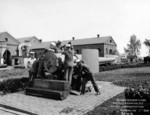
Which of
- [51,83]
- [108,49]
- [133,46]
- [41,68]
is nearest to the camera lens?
[51,83]

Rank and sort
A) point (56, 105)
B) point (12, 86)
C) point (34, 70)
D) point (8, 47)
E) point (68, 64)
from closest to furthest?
point (56, 105) → point (68, 64) → point (12, 86) → point (34, 70) → point (8, 47)

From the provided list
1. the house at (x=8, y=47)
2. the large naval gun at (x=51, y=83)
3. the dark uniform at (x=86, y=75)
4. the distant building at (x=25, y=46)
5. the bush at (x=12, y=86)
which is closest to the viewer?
the large naval gun at (x=51, y=83)

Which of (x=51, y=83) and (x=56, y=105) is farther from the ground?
(x=51, y=83)

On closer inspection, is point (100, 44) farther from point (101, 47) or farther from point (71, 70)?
point (71, 70)

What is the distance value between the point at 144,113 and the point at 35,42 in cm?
5202

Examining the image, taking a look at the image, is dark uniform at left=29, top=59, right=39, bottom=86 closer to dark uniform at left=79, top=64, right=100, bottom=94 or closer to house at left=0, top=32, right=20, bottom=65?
dark uniform at left=79, top=64, right=100, bottom=94

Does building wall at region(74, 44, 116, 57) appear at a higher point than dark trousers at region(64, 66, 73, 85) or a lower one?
higher

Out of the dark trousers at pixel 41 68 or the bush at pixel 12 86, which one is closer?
the dark trousers at pixel 41 68

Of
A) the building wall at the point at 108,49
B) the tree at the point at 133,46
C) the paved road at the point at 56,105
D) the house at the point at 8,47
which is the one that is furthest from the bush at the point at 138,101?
the tree at the point at 133,46

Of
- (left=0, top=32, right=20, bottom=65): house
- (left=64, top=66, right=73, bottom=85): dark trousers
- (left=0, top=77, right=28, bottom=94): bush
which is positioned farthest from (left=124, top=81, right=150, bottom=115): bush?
(left=0, top=32, right=20, bottom=65): house

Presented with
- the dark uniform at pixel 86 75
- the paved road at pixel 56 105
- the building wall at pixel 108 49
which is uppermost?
the building wall at pixel 108 49

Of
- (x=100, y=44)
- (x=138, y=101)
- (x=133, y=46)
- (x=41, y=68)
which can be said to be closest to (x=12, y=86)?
(x=41, y=68)

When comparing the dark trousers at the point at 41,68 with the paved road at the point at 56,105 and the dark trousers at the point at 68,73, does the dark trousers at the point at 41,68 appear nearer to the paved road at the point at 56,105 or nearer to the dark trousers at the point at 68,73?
the paved road at the point at 56,105

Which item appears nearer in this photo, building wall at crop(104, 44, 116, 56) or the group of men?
the group of men
